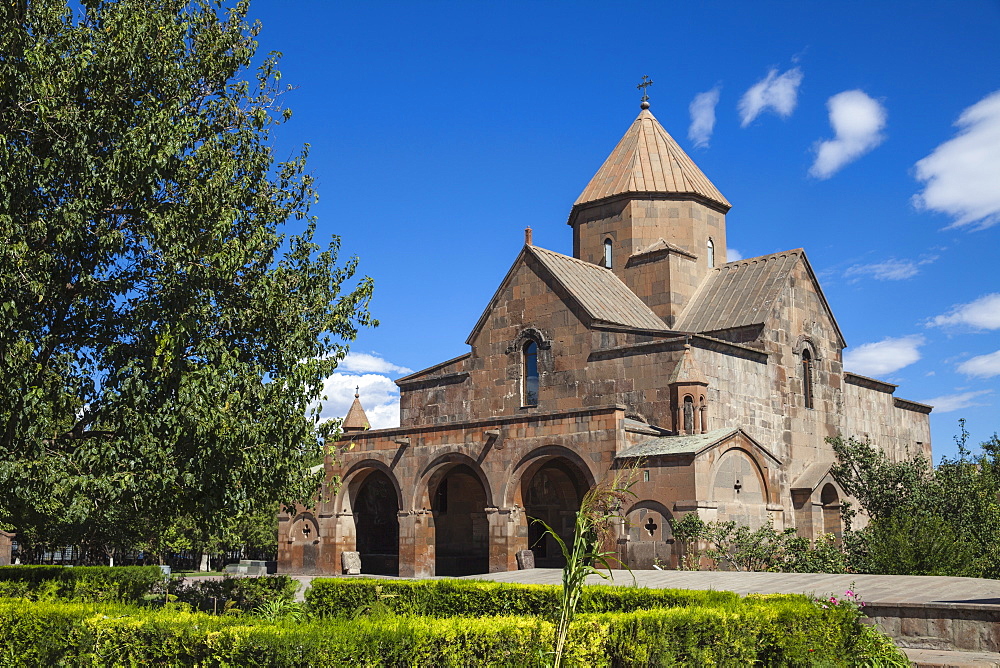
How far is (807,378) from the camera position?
1049 inches

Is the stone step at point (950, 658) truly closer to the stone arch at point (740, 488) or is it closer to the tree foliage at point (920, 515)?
the tree foliage at point (920, 515)

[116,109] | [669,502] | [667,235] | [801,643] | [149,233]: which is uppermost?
[667,235]

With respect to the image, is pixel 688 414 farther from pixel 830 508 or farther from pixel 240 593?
pixel 240 593

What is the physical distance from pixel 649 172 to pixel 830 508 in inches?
463

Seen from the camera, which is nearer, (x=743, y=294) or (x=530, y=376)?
(x=530, y=376)

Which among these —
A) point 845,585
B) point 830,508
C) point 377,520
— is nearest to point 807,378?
point 830,508

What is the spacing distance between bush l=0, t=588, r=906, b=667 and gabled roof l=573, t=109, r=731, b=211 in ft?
68.6

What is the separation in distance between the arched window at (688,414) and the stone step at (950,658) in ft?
38.2

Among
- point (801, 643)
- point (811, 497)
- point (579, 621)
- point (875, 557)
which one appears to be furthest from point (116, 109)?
point (811, 497)

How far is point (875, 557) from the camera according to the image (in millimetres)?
17016

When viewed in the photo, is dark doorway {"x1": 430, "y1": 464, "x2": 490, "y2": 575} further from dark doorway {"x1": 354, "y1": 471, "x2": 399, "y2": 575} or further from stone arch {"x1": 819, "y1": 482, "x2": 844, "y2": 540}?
stone arch {"x1": 819, "y1": 482, "x2": 844, "y2": 540}

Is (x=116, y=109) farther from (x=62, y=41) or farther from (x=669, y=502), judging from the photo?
(x=669, y=502)

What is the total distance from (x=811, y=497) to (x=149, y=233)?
60.2 ft

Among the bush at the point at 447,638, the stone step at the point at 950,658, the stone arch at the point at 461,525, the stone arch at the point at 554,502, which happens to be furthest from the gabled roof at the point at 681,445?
the bush at the point at 447,638
